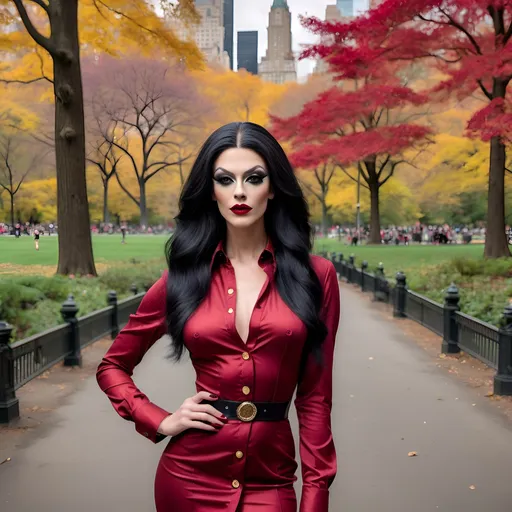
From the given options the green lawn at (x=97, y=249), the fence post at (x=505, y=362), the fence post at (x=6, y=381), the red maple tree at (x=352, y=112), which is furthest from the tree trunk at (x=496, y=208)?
the fence post at (x=6, y=381)

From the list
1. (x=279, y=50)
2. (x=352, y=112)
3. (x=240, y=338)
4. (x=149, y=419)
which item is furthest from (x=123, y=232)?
(x=352, y=112)

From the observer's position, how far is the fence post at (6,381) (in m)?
6.80

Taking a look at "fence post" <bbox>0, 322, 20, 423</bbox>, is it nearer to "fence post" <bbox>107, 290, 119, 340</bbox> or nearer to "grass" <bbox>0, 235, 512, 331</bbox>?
"grass" <bbox>0, 235, 512, 331</bbox>

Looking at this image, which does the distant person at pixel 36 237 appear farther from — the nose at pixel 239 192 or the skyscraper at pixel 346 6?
the skyscraper at pixel 346 6

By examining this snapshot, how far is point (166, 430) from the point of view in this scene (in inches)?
92.1

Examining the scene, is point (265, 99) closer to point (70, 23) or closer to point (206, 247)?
point (70, 23)

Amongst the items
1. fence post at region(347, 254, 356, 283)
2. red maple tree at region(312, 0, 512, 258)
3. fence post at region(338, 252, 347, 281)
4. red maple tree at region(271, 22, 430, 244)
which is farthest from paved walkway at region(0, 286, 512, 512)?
fence post at region(338, 252, 347, 281)

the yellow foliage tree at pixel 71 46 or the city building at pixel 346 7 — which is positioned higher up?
the city building at pixel 346 7

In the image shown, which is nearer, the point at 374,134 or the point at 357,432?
the point at 357,432

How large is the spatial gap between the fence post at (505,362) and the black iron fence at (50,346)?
523cm

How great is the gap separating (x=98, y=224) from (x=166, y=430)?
1273 centimetres

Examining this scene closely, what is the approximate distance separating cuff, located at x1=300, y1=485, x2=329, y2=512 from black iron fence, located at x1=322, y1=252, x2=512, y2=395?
623cm

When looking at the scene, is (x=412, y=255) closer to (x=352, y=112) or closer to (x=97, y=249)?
(x=352, y=112)

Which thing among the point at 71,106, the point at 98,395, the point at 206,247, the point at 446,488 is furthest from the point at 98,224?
the point at 206,247
